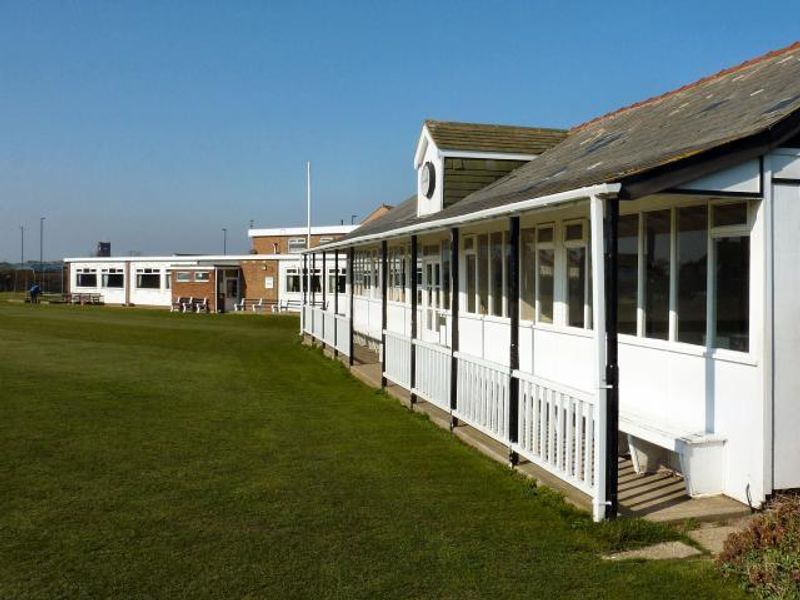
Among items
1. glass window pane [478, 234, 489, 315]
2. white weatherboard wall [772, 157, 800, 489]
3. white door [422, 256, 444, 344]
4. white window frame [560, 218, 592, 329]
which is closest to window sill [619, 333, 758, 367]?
white weatherboard wall [772, 157, 800, 489]

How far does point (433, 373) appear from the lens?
9.94m

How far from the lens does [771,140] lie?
5.77 meters

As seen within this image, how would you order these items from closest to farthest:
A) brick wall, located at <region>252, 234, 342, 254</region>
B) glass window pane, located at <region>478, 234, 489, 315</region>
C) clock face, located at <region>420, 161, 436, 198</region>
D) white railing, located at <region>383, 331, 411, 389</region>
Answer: white railing, located at <region>383, 331, 411, 389</region> → glass window pane, located at <region>478, 234, 489, 315</region> → clock face, located at <region>420, 161, 436, 198</region> → brick wall, located at <region>252, 234, 342, 254</region>

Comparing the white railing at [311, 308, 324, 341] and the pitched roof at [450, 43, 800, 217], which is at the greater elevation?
the pitched roof at [450, 43, 800, 217]

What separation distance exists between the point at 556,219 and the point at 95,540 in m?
6.43

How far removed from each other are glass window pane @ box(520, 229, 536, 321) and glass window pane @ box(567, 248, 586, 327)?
3.79 feet

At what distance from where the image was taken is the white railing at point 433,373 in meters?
9.41

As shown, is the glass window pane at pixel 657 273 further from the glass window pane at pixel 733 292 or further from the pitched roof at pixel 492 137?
the pitched roof at pixel 492 137

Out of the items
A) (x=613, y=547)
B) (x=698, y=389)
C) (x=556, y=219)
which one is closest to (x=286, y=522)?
(x=613, y=547)

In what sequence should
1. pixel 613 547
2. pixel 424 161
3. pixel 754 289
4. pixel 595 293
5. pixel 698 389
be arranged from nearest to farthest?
pixel 613 547 < pixel 595 293 < pixel 754 289 < pixel 698 389 < pixel 424 161

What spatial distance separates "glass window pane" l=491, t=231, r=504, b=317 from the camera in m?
11.7

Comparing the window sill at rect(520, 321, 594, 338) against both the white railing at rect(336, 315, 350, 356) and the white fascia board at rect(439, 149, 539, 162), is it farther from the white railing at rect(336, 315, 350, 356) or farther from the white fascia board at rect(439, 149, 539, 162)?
the white railing at rect(336, 315, 350, 356)

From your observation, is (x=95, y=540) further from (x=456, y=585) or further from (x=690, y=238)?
(x=690, y=238)

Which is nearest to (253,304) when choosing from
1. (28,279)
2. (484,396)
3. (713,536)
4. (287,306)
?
(287,306)
